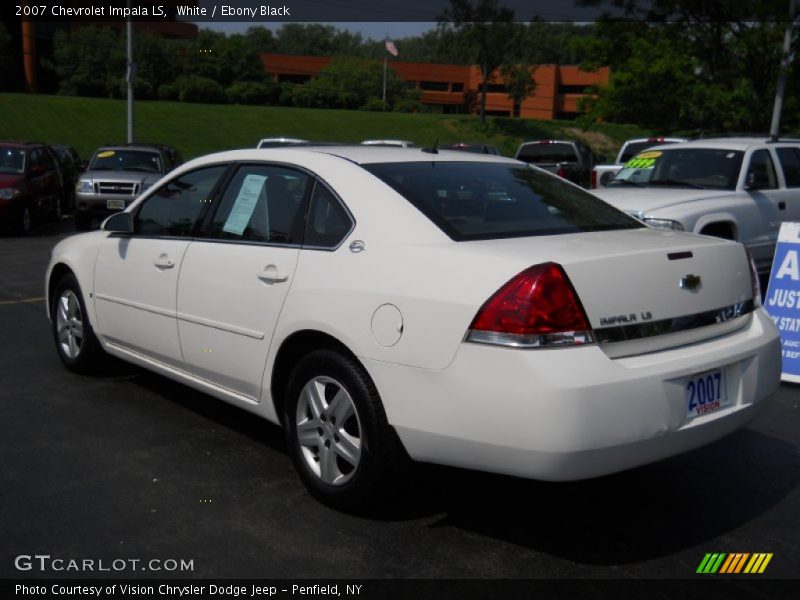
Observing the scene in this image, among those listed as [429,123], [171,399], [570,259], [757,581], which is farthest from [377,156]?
[429,123]

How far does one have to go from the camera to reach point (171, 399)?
19.1 feet

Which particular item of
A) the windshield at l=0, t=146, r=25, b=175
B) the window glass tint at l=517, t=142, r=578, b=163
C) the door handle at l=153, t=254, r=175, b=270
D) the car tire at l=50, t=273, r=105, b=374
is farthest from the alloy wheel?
the window glass tint at l=517, t=142, r=578, b=163

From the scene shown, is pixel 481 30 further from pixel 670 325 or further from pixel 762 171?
pixel 670 325

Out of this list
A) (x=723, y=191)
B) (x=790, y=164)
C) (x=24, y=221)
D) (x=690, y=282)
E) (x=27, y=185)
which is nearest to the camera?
(x=690, y=282)

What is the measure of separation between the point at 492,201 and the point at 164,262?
2.00 meters

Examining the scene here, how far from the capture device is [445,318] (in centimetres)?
351

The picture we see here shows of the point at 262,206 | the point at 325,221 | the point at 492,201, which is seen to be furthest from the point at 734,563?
the point at 262,206

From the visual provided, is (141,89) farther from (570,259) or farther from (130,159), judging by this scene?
(570,259)

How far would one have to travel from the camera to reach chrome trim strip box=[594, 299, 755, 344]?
349 cm

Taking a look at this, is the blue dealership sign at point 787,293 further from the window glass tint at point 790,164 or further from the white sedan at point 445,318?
the window glass tint at point 790,164

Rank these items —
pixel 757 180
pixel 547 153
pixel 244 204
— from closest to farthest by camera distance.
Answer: pixel 244 204
pixel 757 180
pixel 547 153

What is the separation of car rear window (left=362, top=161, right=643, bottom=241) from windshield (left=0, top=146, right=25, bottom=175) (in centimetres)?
1364

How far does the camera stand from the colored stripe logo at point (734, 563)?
11.6 ft

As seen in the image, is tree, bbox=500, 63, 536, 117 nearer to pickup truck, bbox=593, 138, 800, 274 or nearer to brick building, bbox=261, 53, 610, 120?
brick building, bbox=261, 53, 610, 120
